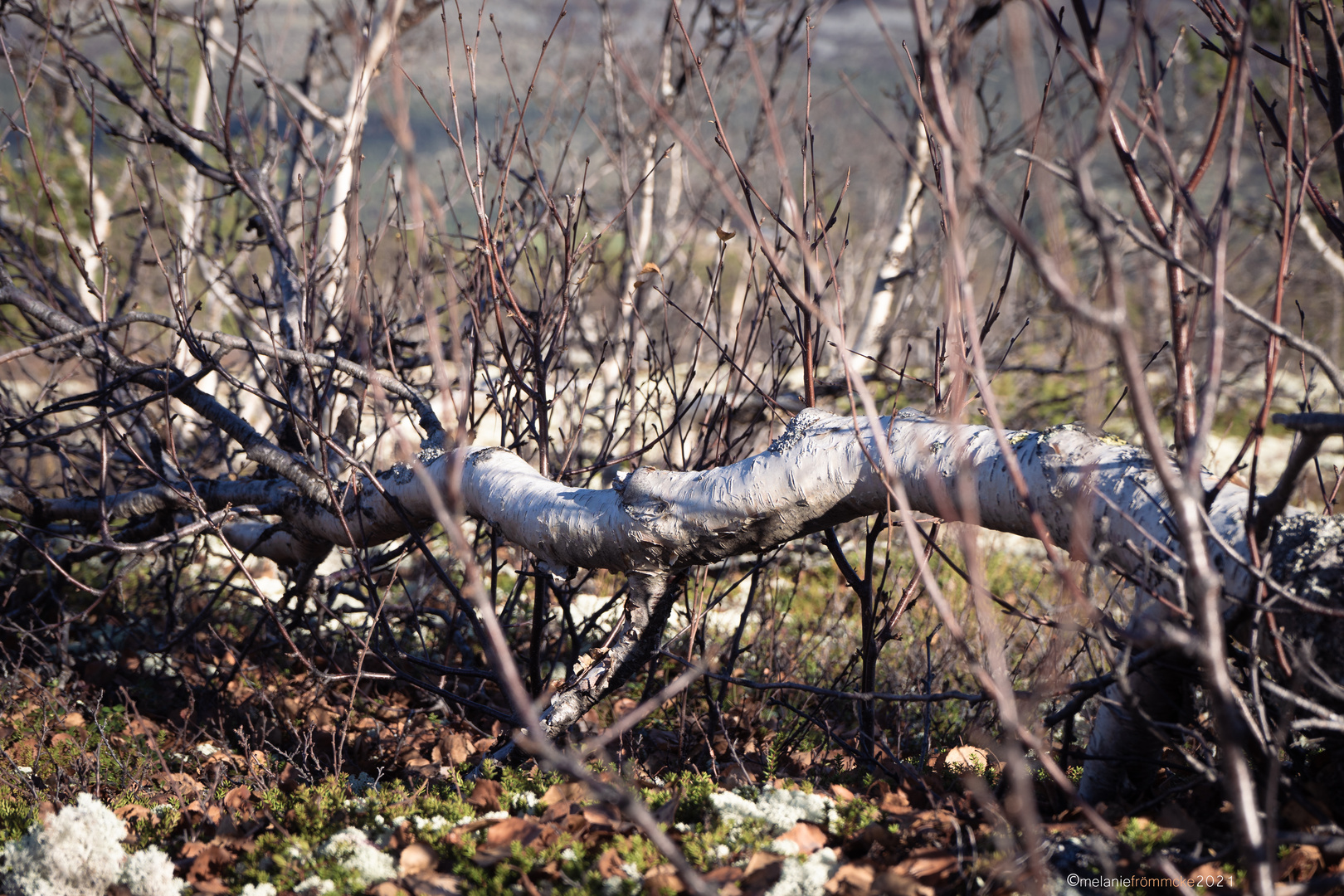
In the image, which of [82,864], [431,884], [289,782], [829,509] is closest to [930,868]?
[829,509]

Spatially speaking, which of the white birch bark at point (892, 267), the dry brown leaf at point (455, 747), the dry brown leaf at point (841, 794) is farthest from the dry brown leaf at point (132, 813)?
the white birch bark at point (892, 267)

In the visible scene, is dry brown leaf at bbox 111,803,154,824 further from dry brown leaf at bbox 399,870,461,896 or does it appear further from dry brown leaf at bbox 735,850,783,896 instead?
dry brown leaf at bbox 735,850,783,896

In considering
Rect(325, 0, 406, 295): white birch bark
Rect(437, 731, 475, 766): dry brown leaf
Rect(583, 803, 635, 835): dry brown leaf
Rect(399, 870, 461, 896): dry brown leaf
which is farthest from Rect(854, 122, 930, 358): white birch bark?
Rect(399, 870, 461, 896): dry brown leaf

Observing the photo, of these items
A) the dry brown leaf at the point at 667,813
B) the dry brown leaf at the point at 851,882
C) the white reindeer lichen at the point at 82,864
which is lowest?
the dry brown leaf at the point at 851,882

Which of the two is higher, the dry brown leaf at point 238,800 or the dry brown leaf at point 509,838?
the dry brown leaf at point 238,800

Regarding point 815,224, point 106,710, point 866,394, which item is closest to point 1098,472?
point 866,394

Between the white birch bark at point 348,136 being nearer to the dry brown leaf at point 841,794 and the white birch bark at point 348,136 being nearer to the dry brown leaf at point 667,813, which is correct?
the dry brown leaf at point 667,813

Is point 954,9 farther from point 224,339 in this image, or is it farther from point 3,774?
point 3,774

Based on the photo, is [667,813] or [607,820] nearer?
[607,820]

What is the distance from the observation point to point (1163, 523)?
1.47 metres

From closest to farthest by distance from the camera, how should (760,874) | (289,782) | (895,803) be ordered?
(760,874)
(895,803)
(289,782)

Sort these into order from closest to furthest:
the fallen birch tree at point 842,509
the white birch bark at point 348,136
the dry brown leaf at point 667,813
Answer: the fallen birch tree at point 842,509
the dry brown leaf at point 667,813
the white birch bark at point 348,136

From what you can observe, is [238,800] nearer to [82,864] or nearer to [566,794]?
[82,864]

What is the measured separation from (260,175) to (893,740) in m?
3.46
